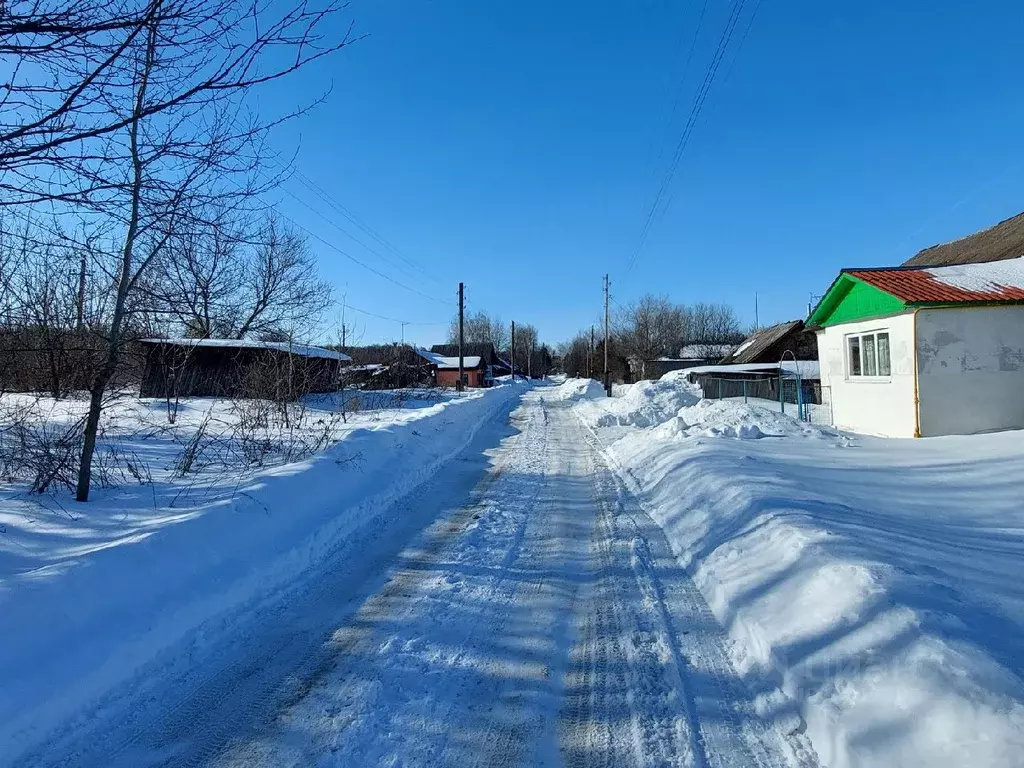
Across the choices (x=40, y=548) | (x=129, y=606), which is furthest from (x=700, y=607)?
(x=40, y=548)

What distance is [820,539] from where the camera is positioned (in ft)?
15.2

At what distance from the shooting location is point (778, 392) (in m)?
26.4

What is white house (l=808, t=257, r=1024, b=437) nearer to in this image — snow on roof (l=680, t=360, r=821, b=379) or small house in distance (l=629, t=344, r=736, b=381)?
snow on roof (l=680, t=360, r=821, b=379)

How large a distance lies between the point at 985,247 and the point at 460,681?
81.7 ft

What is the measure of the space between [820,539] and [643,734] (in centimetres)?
260

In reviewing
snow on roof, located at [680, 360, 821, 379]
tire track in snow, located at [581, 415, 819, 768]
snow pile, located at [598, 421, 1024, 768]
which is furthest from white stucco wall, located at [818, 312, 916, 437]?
snow on roof, located at [680, 360, 821, 379]

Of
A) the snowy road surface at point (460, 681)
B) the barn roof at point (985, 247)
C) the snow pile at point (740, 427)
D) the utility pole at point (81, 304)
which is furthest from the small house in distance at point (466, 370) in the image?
the snowy road surface at point (460, 681)

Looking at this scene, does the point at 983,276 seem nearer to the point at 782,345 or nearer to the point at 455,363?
the point at 782,345

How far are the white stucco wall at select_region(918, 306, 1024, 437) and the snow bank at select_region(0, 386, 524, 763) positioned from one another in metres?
10.9

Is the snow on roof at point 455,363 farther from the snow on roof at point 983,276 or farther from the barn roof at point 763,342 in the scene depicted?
the snow on roof at point 983,276

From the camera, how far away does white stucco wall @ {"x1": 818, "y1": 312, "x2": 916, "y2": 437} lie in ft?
38.5

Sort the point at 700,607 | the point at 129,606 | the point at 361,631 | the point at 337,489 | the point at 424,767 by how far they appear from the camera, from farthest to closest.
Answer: the point at 337,489, the point at 700,607, the point at 361,631, the point at 129,606, the point at 424,767

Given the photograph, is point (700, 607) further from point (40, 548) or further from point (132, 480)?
point (132, 480)

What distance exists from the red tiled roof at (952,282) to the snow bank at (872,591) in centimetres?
378
